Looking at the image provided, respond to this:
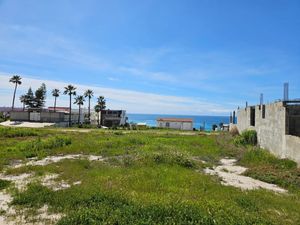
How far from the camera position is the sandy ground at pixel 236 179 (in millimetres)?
8719

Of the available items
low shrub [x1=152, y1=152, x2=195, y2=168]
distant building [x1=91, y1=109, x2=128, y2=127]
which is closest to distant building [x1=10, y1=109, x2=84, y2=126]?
distant building [x1=91, y1=109, x2=128, y2=127]

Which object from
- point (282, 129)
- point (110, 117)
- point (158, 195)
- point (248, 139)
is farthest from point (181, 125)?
point (158, 195)

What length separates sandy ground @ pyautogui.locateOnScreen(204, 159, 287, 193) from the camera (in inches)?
Answer: 343

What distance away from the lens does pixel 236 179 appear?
383 inches

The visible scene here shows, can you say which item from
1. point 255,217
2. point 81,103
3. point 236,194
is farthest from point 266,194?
point 81,103

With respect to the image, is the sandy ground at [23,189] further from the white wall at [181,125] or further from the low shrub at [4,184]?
the white wall at [181,125]

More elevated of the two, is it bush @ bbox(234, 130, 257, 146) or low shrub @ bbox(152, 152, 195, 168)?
bush @ bbox(234, 130, 257, 146)

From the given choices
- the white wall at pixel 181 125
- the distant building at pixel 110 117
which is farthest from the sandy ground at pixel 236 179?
the distant building at pixel 110 117

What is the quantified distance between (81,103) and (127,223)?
60225 mm

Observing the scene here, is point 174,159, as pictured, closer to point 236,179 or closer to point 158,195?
point 236,179

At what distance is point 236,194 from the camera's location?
7387 mm

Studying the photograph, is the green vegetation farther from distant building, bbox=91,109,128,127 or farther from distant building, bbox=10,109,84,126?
distant building, bbox=91,109,128,127

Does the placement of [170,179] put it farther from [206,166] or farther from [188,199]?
[206,166]

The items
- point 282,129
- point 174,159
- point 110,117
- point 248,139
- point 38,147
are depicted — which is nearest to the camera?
point 174,159
